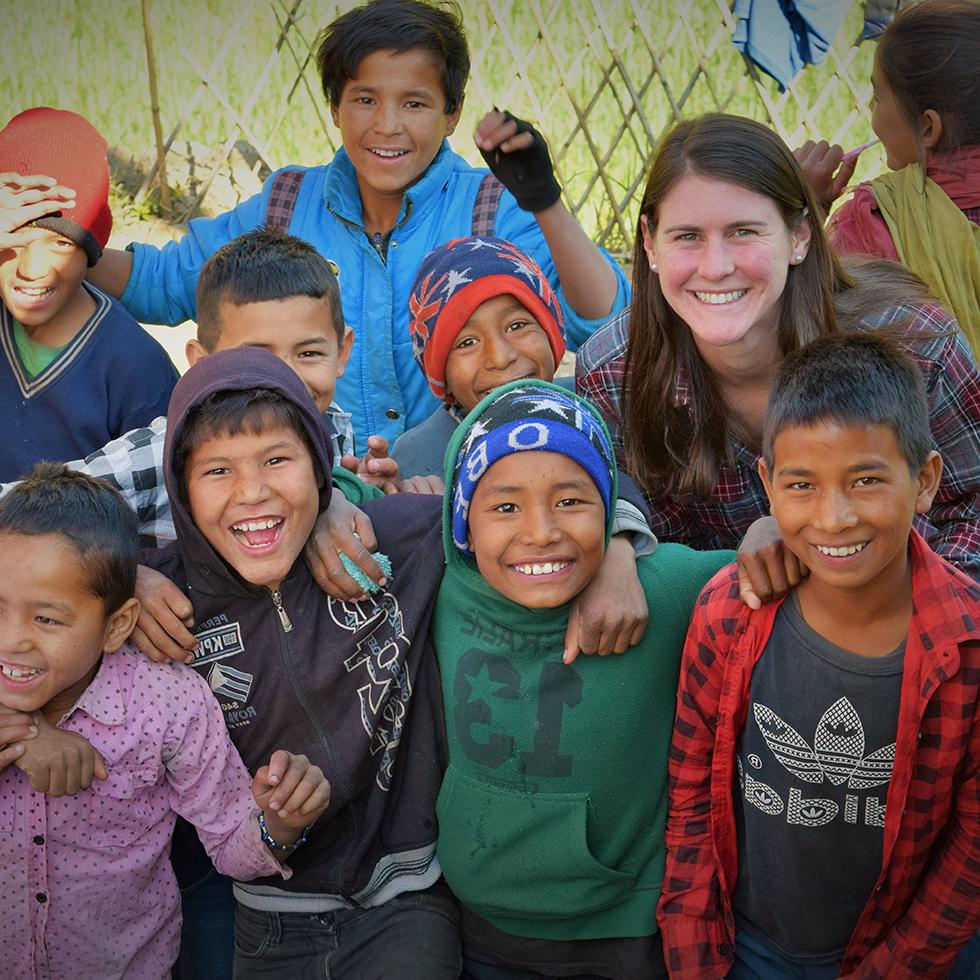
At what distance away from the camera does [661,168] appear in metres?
2.36

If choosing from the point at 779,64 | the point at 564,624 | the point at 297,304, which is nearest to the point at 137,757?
the point at 564,624

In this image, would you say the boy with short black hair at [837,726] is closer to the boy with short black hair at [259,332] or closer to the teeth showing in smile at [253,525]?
the teeth showing in smile at [253,525]

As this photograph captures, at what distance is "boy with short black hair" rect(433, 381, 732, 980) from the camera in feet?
6.27

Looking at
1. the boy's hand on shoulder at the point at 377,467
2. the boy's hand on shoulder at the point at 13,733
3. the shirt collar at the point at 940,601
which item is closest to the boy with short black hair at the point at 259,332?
the boy's hand on shoulder at the point at 377,467

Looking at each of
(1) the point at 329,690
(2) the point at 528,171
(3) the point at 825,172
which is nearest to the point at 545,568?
(1) the point at 329,690

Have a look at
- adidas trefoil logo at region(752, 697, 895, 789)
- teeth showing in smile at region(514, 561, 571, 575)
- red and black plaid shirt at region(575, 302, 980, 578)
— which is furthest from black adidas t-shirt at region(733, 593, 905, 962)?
red and black plaid shirt at region(575, 302, 980, 578)

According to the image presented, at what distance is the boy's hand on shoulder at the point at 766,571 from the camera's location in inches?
72.6

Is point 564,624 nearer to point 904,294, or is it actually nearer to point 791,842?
point 791,842

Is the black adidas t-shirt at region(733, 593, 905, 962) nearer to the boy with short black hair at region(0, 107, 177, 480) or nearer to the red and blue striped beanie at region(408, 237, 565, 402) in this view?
the red and blue striped beanie at region(408, 237, 565, 402)

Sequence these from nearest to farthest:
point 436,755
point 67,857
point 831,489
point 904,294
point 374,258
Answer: point 831,489 < point 67,857 < point 436,755 < point 904,294 < point 374,258

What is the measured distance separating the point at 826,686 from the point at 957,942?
0.42 meters

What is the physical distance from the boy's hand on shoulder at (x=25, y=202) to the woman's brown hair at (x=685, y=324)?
1.24 m

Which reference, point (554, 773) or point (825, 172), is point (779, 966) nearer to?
point (554, 773)

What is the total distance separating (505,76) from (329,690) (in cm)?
393
